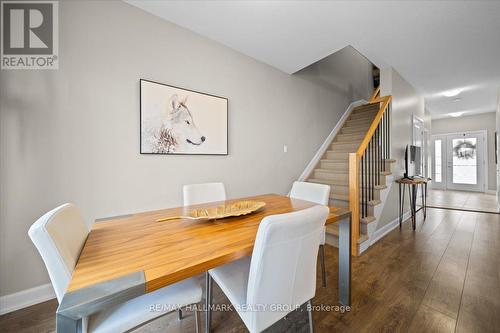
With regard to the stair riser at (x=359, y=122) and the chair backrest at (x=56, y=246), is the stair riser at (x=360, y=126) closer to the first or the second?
the stair riser at (x=359, y=122)

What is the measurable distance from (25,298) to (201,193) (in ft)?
4.75

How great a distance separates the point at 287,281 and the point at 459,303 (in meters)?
1.61

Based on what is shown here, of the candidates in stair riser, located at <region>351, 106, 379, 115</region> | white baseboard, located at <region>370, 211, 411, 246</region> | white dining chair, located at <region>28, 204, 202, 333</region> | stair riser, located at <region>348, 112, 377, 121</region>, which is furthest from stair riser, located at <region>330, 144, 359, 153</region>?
white dining chair, located at <region>28, 204, 202, 333</region>

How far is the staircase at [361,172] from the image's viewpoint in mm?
2346

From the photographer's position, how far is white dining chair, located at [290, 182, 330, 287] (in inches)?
68.3

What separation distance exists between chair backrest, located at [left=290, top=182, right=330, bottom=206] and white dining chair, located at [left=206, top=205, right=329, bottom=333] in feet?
2.69

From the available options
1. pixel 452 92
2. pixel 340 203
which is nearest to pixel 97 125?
pixel 340 203

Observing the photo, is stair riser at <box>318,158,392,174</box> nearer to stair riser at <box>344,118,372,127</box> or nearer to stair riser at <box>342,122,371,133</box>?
stair riser at <box>342,122,371,133</box>

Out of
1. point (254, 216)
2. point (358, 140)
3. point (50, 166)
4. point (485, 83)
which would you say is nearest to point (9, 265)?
point (50, 166)

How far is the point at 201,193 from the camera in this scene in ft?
6.04

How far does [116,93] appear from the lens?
69.3 inches

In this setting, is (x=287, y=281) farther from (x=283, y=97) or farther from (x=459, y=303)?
(x=283, y=97)

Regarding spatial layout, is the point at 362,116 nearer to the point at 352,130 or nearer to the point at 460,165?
the point at 352,130

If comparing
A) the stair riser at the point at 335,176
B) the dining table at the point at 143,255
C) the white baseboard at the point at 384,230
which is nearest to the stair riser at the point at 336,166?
the stair riser at the point at 335,176
